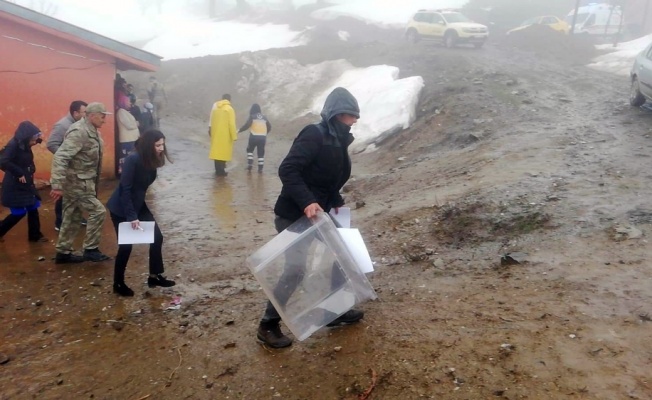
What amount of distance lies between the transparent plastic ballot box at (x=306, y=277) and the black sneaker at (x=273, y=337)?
0.32m

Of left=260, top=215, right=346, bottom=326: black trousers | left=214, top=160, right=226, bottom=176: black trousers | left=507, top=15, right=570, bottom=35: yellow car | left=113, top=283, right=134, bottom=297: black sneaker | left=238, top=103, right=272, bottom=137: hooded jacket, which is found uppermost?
left=507, top=15, right=570, bottom=35: yellow car

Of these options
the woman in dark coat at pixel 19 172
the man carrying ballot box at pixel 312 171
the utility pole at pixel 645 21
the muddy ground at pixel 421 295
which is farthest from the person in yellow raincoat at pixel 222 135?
the utility pole at pixel 645 21

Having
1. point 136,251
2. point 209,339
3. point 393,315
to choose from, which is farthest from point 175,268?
point 393,315

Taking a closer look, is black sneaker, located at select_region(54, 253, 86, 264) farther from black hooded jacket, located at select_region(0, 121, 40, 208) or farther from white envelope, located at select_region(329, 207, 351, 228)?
white envelope, located at select_region(329, 207, 351, 228)

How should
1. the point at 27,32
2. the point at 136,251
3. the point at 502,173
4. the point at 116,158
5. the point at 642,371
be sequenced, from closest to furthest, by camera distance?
the point at 642,371, the point at 136,251, the point at 502,173, the point at 27,32, the point at 116,158

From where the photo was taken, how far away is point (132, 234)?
4.79m

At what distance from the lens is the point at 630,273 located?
4.39 metres

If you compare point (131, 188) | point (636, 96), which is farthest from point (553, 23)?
point (131, 188)

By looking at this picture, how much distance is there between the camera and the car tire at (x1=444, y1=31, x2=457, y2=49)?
73.3 feet

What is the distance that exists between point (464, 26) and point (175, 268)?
→ 19387 millimetres

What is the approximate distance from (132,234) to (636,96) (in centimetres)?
998

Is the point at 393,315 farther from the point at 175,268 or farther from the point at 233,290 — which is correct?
the point at 175,268

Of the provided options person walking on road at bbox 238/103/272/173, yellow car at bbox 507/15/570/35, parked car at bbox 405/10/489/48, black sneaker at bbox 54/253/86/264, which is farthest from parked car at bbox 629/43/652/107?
yellow car at bbox 507/15/570/35

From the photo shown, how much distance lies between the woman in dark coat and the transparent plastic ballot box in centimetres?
415
